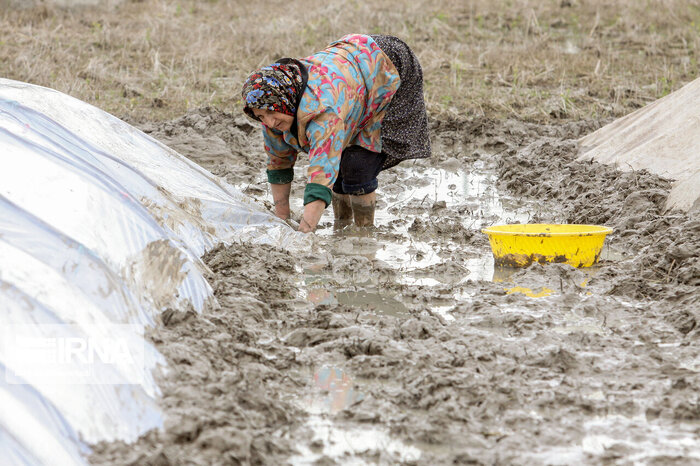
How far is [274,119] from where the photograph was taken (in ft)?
13.4

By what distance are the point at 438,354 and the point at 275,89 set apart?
5.85ft

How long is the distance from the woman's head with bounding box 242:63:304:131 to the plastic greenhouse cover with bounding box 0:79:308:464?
0.64 m

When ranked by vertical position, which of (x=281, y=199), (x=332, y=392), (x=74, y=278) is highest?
(x=74, y=278)

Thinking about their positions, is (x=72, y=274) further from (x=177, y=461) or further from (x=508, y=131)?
(x=508, y=131)

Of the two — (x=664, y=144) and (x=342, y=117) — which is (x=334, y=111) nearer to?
(x=342, y=117)

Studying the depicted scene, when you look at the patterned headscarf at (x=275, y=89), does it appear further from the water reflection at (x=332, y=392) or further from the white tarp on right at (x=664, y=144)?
the white tarp on right at (x=664, y=144)

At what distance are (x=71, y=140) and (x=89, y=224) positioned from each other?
86cm

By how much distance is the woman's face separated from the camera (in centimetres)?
406

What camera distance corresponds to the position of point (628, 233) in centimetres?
445

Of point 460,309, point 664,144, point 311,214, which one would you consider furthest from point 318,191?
point 664,144

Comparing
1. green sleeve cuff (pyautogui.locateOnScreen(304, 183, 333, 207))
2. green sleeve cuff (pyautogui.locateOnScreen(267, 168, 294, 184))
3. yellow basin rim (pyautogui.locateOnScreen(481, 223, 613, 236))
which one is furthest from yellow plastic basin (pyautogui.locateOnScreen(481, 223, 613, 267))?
green sleeve cuff (pyautogui.locateOnScreen(267, 168, 294, 184))

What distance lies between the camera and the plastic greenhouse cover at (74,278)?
2.04m

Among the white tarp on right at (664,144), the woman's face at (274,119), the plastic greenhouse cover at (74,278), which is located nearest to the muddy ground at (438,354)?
the plastic greenhouse cover at (74,278)

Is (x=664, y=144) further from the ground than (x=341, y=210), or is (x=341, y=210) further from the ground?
(x=664, y=144)
